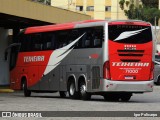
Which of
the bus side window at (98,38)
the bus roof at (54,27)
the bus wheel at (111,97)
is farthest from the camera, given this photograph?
the bus wheel at (111,97)

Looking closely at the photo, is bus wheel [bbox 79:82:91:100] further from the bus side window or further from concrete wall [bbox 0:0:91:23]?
concrete wall [bbox 0:0:91:23]

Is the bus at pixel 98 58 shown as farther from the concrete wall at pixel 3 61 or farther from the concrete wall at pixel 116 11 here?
the concrete wall at pixel 116 11

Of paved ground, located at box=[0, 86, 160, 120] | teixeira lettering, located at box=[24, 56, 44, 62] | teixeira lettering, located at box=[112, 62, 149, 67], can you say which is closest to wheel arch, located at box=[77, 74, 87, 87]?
paved ground, located at box=[0, 86, 160, 120]

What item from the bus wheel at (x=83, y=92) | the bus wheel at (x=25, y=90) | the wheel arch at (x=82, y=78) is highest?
the wheel arch at (x=82, y=78)

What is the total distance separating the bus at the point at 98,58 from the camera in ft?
79.8

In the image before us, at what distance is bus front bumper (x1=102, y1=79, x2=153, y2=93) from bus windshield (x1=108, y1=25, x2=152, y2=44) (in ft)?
5.73

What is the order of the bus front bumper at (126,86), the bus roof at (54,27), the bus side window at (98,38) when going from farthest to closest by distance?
the bus roof at (54,27), the bus side window at (98,38), the bus front bumper at (126,86)

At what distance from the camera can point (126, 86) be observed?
961 inches

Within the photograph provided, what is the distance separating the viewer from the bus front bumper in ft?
79.4

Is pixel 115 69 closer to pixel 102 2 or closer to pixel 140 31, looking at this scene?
pixel 140 31

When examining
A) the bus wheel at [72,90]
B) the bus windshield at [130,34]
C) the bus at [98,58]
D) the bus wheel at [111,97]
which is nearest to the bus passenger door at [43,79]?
the bus at [98,58]

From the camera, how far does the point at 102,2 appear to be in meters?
106

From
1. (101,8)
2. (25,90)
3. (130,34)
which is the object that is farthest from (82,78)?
(101,8)

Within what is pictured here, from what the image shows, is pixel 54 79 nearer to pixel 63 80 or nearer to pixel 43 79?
pixel 63 80
